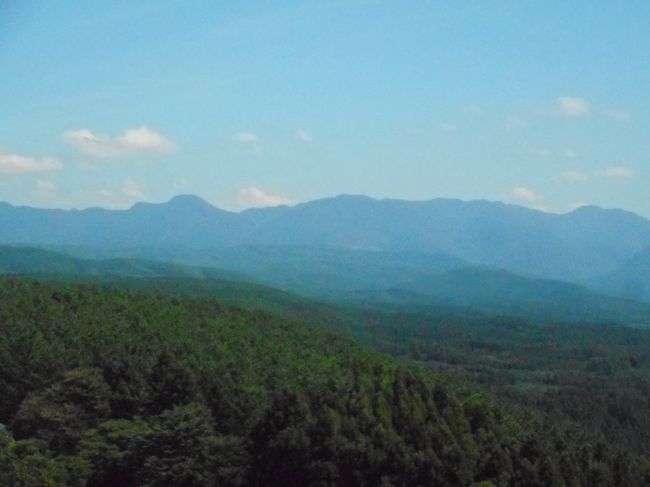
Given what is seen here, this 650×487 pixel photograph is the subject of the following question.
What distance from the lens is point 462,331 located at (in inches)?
3780

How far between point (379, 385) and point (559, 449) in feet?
21.9

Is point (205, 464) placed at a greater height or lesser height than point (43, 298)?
lesser

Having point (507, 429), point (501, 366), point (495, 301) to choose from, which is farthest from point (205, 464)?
point (495, 301)

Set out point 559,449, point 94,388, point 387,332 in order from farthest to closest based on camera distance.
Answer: point 387,332
point 94,388
point 559,449

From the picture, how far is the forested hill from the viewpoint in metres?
24.6

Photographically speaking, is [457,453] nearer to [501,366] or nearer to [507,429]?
[507,429]

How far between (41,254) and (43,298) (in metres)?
106

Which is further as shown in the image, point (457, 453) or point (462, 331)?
point (462, 331)

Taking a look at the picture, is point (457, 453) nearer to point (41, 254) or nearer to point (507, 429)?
point (507, 429)

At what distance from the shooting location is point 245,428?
30516 millimetres

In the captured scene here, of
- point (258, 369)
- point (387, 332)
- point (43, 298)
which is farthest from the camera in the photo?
point (387, 332)

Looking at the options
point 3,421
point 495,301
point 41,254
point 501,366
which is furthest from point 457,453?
point 495,301

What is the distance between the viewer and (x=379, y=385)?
29.7 m

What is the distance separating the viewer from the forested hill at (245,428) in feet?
80.7
